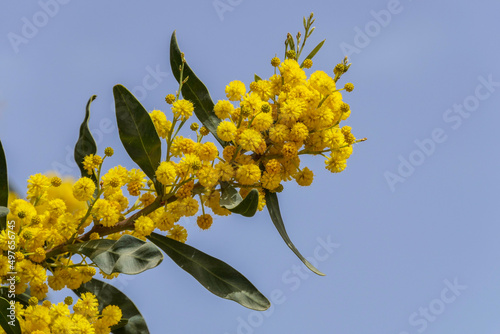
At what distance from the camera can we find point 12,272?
12.5 feet

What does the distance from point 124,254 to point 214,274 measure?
2.47 ft

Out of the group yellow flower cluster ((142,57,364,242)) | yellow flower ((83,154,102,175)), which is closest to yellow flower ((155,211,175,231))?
yellow flower cluster ((142,57,364,242))

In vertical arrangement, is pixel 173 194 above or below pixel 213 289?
above

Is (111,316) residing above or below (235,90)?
below

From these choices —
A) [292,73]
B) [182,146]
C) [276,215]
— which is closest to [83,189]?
[182,146]

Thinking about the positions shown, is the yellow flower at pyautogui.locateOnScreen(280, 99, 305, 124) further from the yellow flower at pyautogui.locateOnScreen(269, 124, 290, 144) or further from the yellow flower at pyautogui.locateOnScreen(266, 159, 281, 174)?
the yellow flower at pyautogui.locateOnScreen(266, 159, 281, 174)

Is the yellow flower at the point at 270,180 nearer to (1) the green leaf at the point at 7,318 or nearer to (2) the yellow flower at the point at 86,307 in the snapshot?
(2) the yellow flower at the point at 86,307

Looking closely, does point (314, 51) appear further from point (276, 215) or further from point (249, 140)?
point (276, 215)

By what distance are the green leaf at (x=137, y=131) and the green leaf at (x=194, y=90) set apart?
1.53 ft

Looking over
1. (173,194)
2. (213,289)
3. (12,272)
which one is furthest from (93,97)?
(213,289)

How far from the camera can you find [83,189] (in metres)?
3.95

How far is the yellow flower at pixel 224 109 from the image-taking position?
164 inches

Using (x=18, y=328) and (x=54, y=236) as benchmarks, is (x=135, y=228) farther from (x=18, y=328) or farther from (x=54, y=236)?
(x=18, y=328)

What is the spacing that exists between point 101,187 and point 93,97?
72 centimetres
